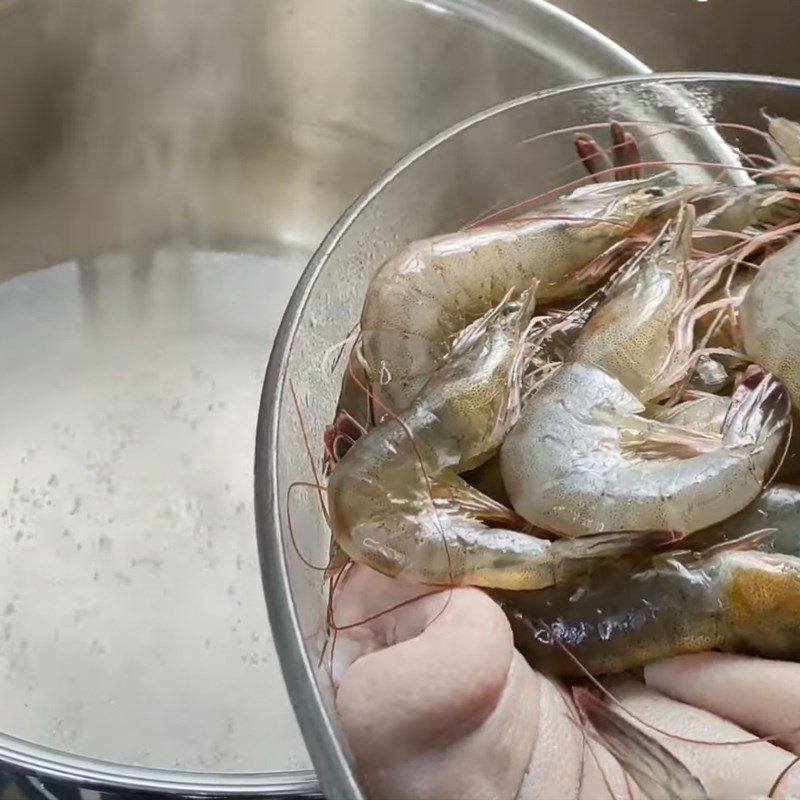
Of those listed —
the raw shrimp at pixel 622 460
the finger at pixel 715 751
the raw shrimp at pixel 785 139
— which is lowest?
the finger at pixel 715 751

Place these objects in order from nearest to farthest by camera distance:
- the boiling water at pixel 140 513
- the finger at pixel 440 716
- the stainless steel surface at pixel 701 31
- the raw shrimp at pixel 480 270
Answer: the finger at pixel 440 716 → the raw shrimp at pixel 480 270 → the boiling water at pixel 140 513 → the stainless steel surface at pixel 701 31

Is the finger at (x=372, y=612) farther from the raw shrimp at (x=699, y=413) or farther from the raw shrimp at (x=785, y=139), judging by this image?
the raw shrimp at (x=785, y=139)

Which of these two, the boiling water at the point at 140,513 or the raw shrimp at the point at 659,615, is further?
the boiling water at the point at 140,513

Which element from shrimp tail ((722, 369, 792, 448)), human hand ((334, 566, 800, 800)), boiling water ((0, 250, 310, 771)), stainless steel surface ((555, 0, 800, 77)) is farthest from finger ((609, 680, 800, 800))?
stainless steel surface ((555, 0, 800, 77))

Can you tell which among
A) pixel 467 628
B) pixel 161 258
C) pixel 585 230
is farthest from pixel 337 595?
pixel 161 258

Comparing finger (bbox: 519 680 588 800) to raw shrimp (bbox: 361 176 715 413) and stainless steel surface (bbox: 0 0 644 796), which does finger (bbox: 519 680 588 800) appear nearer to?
raw shrimp (bbox: 361 176 715 413)

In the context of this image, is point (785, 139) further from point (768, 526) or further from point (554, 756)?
point (554, 756)

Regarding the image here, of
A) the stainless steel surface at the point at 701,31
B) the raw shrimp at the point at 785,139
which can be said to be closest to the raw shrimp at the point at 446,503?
the raw shrimp at the point at 785,139
